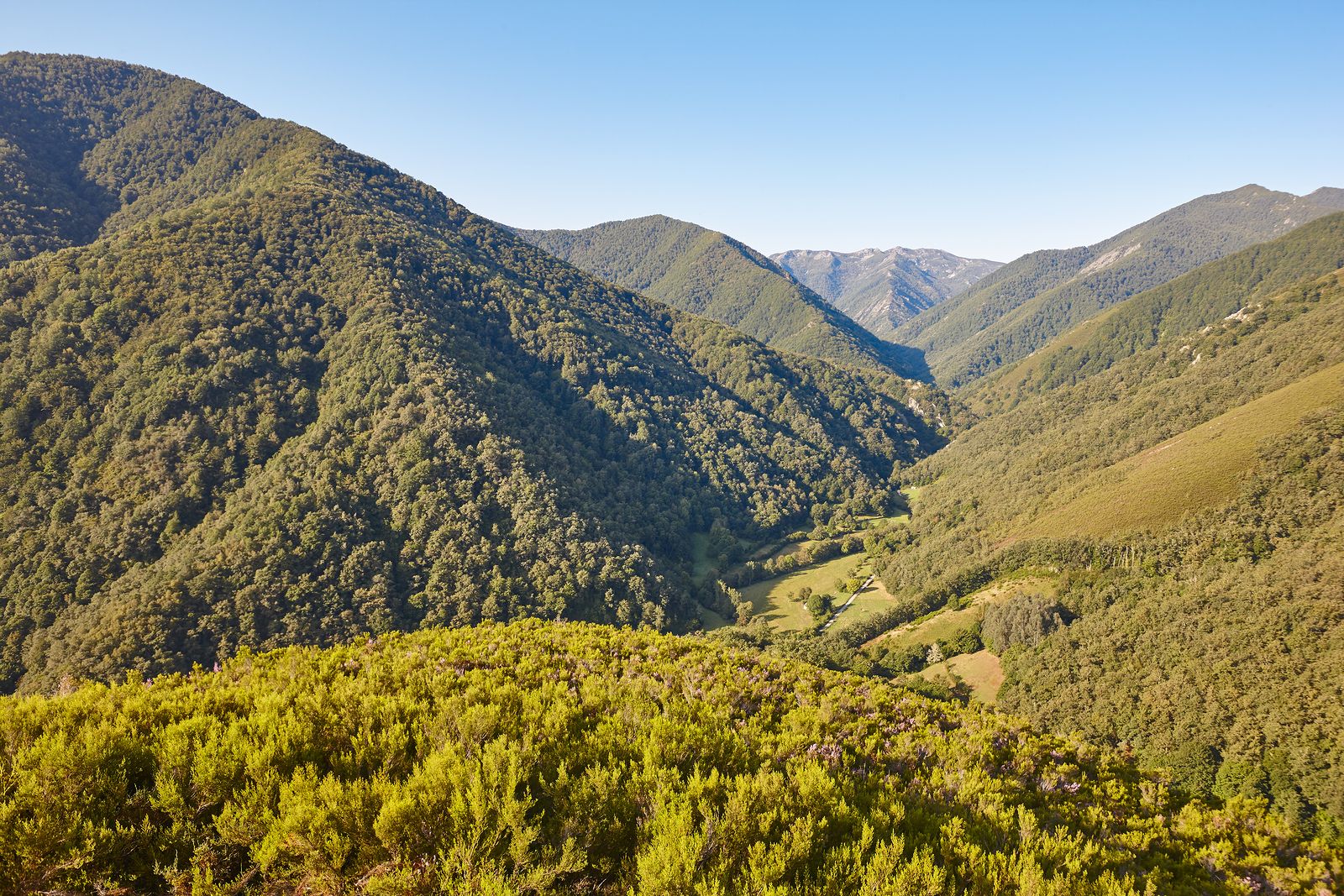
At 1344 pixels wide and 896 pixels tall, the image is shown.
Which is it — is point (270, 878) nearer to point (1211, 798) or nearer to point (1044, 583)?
point (1211, 798)

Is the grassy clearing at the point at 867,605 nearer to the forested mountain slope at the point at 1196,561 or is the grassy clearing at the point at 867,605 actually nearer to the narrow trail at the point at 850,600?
the narrow trail at the point at 850,600

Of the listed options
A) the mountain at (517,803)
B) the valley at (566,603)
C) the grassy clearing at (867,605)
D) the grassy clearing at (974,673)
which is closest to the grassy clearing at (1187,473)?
the valley at (566,603)

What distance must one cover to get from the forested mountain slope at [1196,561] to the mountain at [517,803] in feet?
178

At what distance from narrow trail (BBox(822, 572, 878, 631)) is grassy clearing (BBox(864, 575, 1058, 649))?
39.8 ft

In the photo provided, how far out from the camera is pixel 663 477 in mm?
163750

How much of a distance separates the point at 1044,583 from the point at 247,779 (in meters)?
114

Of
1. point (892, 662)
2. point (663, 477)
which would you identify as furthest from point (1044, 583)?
point (663, 477)

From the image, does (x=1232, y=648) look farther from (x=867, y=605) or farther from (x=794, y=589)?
(x=794, y=589)

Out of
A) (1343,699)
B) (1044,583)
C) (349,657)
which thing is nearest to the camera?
(349,657)

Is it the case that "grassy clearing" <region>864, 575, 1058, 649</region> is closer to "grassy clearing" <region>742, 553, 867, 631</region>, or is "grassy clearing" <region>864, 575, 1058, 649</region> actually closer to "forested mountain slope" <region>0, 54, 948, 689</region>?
"grassy clearing" <region>742, 553, 867, 631</region>

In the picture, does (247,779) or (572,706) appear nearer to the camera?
(247,779)

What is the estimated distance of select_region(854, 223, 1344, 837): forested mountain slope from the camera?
177ft

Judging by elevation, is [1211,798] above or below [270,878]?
below

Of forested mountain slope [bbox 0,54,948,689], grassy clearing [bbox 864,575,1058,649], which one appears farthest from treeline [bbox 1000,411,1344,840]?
forested mountain slope [bbox 0,54,948,689]
